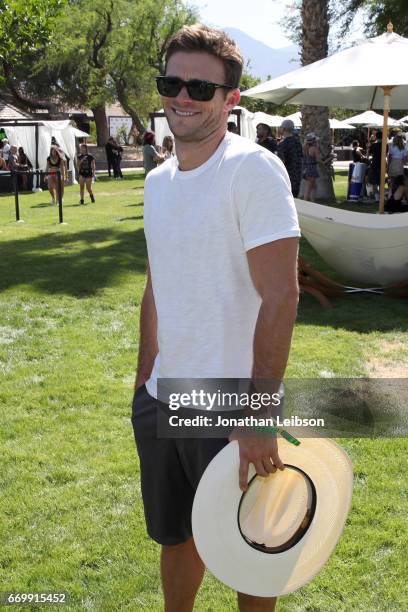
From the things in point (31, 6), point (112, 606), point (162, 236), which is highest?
point (31, 6)

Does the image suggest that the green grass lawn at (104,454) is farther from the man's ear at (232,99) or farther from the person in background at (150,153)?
the person in background at (150,153)

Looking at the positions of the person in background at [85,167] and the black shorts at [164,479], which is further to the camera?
the person in background at [85,167]

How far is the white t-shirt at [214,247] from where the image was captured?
1.87 m

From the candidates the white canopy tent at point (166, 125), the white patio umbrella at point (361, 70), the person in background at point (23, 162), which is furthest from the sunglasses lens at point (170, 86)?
the person in background at point (23, 162)

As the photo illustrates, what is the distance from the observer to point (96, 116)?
4797 cm

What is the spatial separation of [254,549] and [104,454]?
7.71 ft

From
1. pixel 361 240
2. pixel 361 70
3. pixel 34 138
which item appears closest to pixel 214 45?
pixel 361 240

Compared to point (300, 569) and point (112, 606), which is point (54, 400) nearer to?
point (112, 606)

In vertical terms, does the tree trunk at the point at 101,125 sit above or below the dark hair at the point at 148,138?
above

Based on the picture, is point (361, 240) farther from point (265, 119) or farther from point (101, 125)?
point (101, 125)

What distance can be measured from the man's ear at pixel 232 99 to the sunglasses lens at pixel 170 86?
0.14 m

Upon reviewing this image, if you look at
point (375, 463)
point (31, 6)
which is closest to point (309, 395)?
point (375, 463)

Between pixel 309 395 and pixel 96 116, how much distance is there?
45.5 metres

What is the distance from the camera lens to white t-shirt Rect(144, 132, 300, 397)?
1.87 metres
